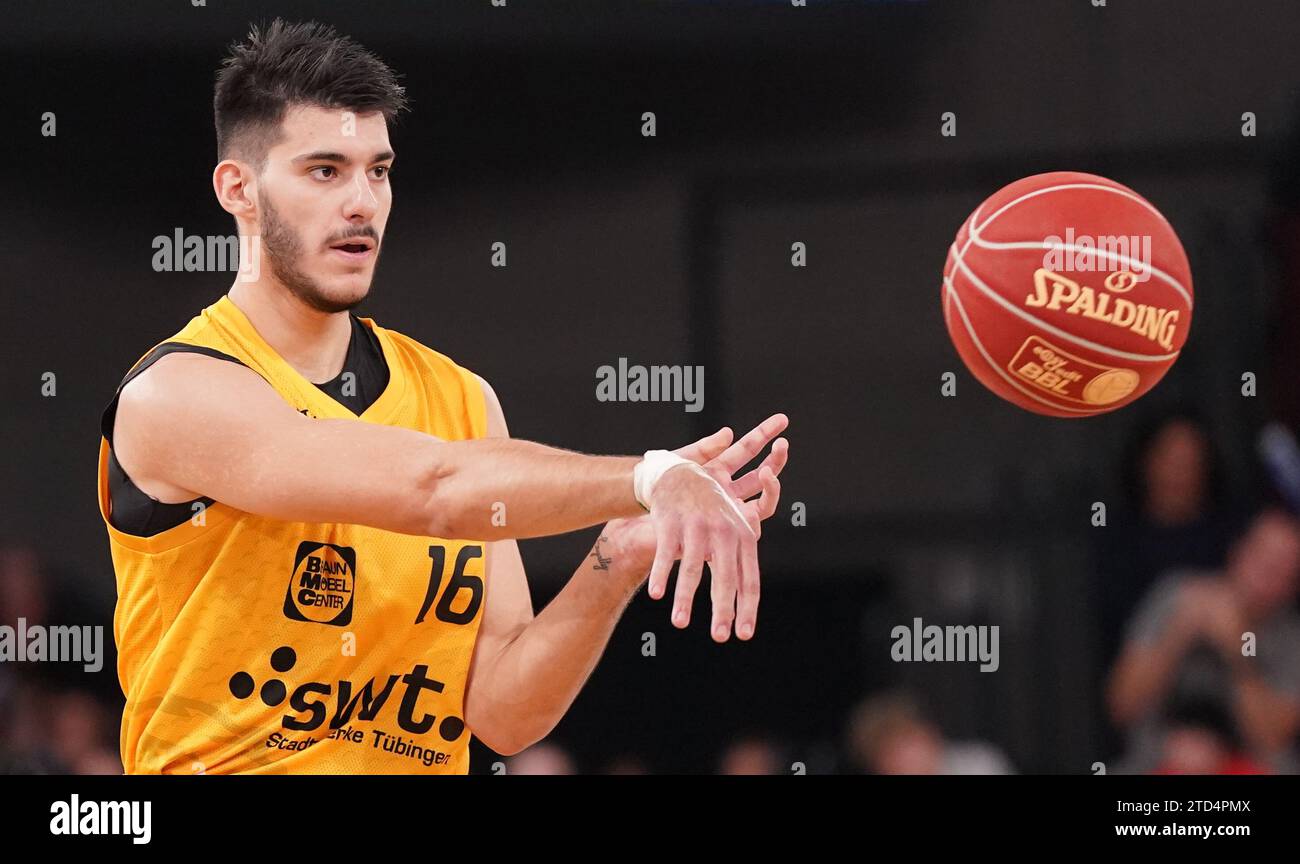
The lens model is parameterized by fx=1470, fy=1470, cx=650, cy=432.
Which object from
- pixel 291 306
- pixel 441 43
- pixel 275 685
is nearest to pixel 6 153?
pixel 441 43

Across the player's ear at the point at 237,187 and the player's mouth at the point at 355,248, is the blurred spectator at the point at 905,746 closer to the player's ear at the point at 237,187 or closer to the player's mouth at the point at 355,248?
the player's mouth at the point at 355,248

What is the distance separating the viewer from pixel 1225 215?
223 inches

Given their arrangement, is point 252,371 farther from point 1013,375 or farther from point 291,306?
point 1013,375

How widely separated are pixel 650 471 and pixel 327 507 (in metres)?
0.51

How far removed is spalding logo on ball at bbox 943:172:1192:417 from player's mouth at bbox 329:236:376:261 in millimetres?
1254

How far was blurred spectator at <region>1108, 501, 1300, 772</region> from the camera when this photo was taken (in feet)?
16.3

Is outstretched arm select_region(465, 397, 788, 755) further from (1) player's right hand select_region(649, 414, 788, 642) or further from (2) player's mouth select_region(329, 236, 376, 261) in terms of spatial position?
(2) player's mouth select_region(329, 236, 376, 261)

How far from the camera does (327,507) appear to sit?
217cm

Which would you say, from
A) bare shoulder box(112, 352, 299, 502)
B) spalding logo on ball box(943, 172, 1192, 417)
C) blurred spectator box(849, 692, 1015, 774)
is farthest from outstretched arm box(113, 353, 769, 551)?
blurred spectator box(849, 692, 1015, 774)

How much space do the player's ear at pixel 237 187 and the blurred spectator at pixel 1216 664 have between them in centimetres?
351

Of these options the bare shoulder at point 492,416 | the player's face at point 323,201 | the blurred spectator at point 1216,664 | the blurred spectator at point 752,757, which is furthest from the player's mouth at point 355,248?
the blurred spectator at point 1216,664

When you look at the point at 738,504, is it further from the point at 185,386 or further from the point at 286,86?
the point at 286,86

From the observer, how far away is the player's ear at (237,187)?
2.74m

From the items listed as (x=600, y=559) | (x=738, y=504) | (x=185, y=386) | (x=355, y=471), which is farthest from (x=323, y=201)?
(x=738, y=504)
